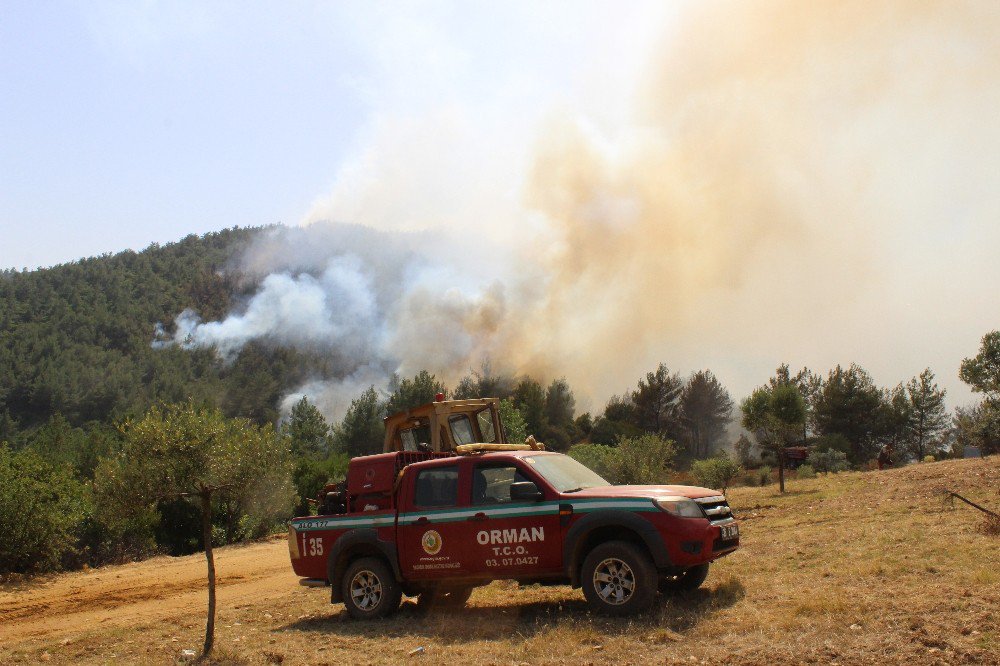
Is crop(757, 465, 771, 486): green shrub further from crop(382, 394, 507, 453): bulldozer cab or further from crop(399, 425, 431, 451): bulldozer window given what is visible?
crop(399, 425, 431, 451): bulldozer window

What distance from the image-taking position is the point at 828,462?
41.8m

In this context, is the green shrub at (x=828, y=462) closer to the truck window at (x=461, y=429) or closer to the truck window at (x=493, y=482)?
the truck window at (x=461, y=429)

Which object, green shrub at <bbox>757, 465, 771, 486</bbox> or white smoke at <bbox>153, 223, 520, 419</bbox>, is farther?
white smoke at <bbox>153, 223, 520, 419</bbox>

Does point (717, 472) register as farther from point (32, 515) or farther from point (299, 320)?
point (299, 320)

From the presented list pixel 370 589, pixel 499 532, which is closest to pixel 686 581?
pixel 499 532

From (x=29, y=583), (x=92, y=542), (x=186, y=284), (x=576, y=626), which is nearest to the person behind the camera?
(x=576, y=626)

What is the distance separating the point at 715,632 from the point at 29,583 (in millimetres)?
17420

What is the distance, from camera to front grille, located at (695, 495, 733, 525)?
956cm

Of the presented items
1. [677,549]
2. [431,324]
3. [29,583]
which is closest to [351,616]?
[677,549]

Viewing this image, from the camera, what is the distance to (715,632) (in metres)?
8.12

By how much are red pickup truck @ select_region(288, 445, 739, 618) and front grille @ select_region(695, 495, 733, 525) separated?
0.02 m

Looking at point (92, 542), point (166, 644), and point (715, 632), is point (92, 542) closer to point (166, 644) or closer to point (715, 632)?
point (166, 644)

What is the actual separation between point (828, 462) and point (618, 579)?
36097 mm

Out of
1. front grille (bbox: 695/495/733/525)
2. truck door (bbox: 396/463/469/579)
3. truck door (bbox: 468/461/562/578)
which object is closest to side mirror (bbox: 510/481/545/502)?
truck door (bbox: 468/461/562/578)
